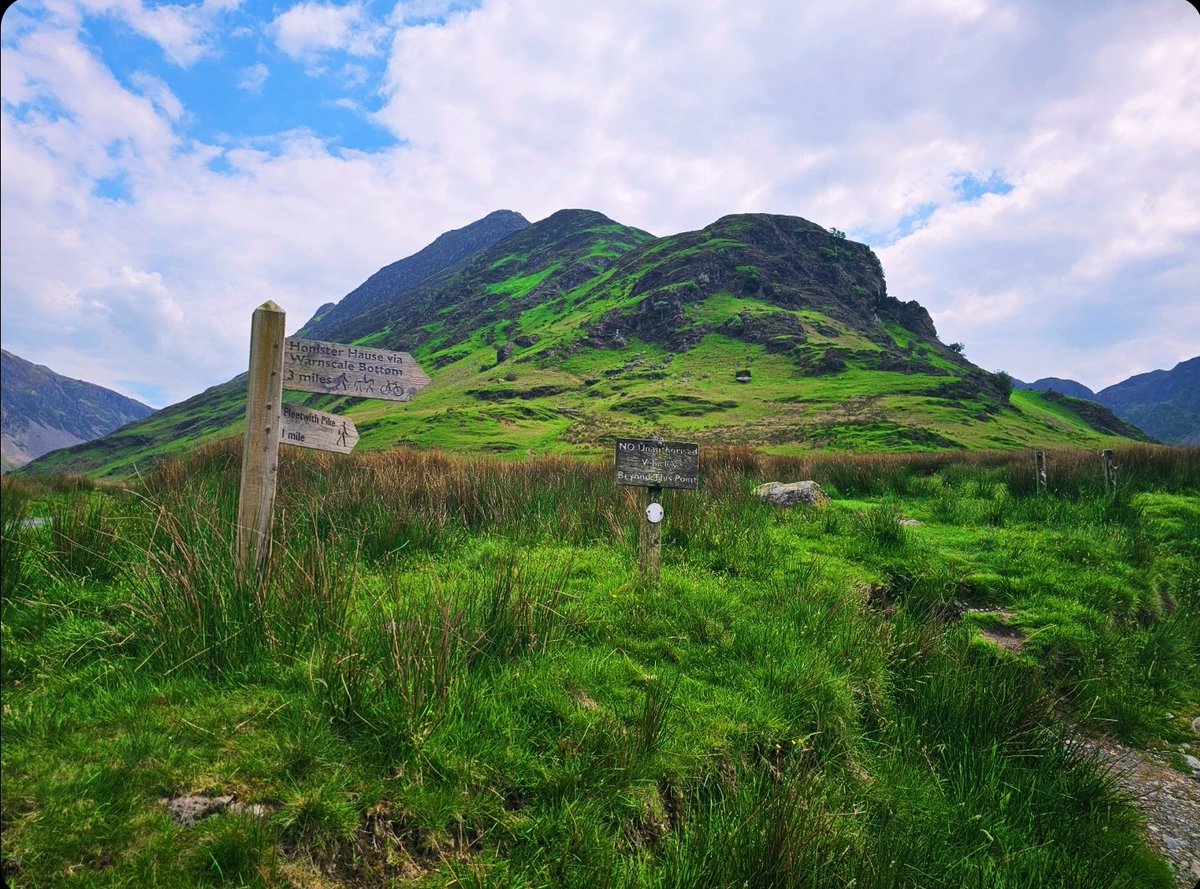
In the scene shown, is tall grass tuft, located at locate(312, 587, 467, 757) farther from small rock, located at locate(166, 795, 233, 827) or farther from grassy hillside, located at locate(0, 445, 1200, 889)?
→ small rock, located at locate(166, 795, 233, 827)

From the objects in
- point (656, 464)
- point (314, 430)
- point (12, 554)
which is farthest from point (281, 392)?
point (656, 464)

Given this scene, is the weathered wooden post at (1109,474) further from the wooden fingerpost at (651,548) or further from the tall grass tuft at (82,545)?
the tall grass tuft at (82,545)

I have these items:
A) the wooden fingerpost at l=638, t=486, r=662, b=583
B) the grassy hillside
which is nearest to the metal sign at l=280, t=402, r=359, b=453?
the grassy hillside

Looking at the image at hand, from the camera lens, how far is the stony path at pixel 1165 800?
3609 millimetres

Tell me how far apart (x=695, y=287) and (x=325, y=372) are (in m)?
102

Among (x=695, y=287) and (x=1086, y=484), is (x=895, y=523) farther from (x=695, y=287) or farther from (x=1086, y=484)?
(x=695, y=287)

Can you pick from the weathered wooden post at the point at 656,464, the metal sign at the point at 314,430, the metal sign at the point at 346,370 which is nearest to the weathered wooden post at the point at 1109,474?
the weathered wooden post at the point at 656,464

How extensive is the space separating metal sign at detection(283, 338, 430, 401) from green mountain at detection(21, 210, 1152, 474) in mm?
12872

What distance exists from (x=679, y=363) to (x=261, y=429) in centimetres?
7789

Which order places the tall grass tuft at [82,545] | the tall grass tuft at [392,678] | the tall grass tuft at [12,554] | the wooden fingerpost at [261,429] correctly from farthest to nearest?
the tall grass tuft at [82,545] → the wooden fingerpost at [261,429] → the tall grass tuft at [12,554] → the tall grass tuft at [392,678]

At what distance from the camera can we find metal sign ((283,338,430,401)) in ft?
12.4

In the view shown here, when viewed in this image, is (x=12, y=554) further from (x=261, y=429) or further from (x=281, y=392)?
(x=281, y=392)

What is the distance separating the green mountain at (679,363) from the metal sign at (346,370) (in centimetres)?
1287

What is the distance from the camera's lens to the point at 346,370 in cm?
389
